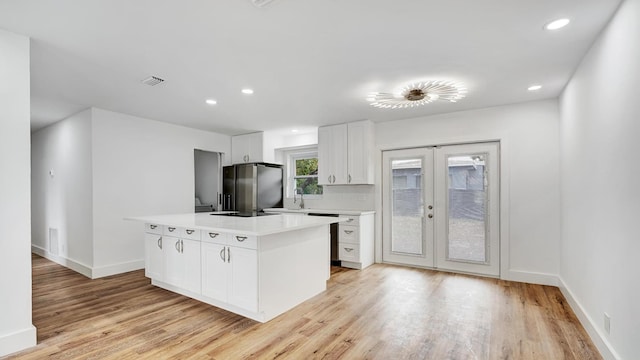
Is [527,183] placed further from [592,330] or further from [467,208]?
[592,330]

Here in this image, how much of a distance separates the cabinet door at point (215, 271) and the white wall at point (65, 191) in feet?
7.65

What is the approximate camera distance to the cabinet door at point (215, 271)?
2943 mm

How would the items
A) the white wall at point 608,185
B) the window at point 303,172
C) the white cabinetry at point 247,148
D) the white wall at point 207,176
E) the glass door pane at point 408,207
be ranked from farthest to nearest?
the white wall at point 207,176 → the window at point 303,172 → the white cabinetry at point 247,148 → the glass door pane at point 408,207 → the white wall at point 608,185

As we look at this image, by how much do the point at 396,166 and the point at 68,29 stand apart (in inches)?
168

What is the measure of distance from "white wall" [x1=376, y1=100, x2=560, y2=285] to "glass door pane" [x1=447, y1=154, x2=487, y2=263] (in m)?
0.26

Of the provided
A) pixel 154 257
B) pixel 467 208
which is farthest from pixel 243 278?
pixel 467 208

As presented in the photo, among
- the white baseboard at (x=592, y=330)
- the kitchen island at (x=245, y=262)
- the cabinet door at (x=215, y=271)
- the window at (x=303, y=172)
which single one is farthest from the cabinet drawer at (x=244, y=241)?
the window at (x=303, y=172)

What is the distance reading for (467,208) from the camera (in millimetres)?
4387

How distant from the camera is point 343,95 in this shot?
371 centimetres

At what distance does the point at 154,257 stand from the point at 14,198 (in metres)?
1.68

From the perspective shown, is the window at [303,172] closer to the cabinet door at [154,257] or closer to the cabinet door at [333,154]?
the cabinet door at [333,154]

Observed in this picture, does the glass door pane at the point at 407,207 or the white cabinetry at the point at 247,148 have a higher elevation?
the white cabinetry at the point at 247,148

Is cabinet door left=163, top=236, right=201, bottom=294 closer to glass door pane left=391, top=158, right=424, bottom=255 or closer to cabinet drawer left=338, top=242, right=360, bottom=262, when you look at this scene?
cabinet drawer left=338, top=242, right=360, bottom=262

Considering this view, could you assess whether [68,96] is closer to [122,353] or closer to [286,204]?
[122,353]
